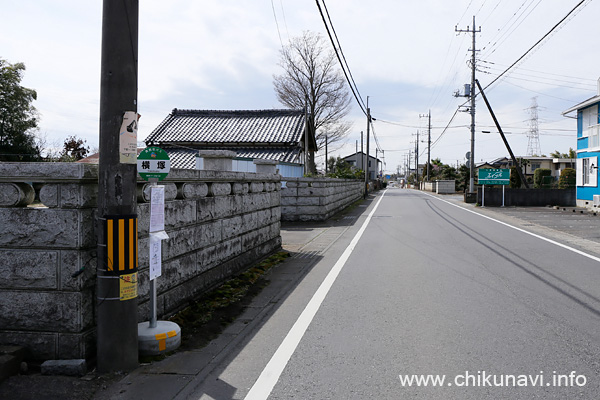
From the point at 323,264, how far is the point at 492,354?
504 centimetres

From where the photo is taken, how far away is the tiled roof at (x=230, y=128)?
25750 millimetres

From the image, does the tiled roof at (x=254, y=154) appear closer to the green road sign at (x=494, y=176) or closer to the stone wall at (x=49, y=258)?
the green road sign at (x=494, y=176)

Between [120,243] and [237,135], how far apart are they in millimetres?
22695

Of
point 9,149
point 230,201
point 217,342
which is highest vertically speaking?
point 9,149

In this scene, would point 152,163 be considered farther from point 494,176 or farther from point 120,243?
point 494,176

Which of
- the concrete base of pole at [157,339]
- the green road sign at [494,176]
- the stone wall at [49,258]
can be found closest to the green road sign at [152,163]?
the stone wall at [49,258]

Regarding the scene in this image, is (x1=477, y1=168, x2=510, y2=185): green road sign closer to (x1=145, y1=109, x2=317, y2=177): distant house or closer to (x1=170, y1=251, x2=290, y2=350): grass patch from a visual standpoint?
(x1=145, y1=109, x2=317, y2=177): distant house

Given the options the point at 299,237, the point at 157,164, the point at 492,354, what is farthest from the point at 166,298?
the point at 299,237

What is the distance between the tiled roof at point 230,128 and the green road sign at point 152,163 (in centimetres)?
2110

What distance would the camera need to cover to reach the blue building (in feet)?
81.3

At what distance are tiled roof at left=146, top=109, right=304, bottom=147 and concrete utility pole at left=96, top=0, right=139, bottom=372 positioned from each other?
21.4 m

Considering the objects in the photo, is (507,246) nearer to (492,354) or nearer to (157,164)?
(492,354)

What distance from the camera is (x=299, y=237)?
44.6 feet

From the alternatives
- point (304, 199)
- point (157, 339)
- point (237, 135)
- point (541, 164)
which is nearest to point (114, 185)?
point (157, 339)
